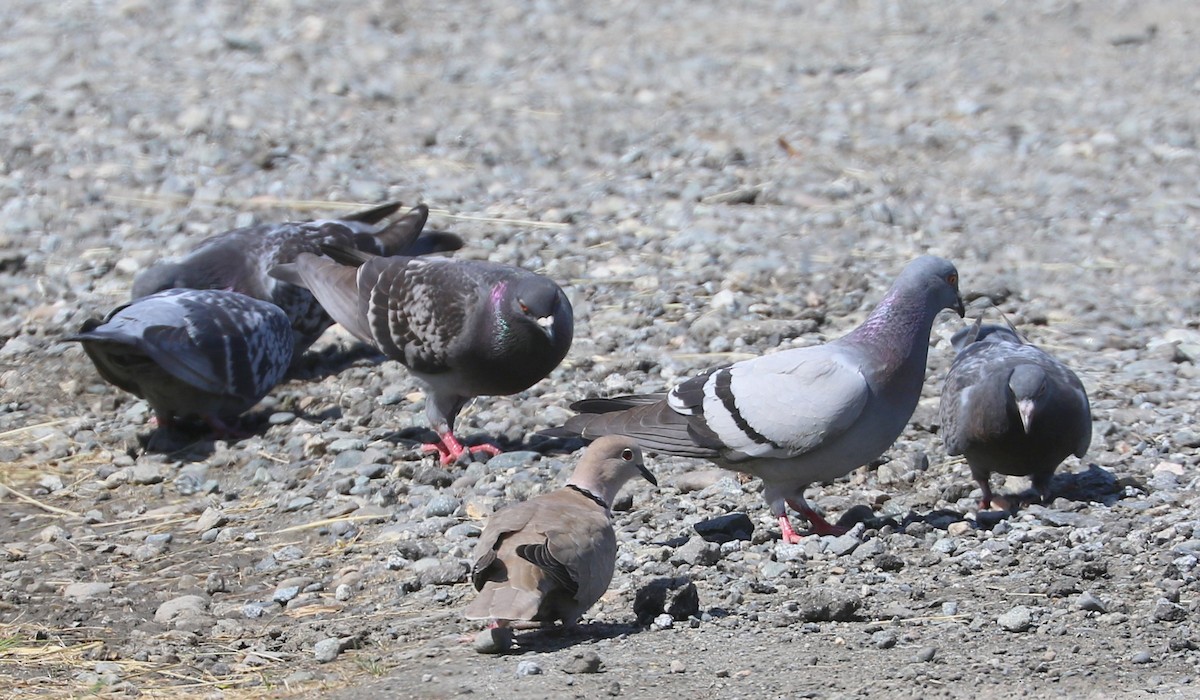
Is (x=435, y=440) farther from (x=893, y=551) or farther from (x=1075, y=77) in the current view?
(x=1075, y=77)

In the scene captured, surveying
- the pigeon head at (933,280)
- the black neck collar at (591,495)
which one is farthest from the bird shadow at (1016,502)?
the black neck collar at (591,495)

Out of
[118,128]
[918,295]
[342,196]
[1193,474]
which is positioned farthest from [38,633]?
Answer: [118,128]

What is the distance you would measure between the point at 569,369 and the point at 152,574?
265 cm

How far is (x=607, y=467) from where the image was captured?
5512 mm

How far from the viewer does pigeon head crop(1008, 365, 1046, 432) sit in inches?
235

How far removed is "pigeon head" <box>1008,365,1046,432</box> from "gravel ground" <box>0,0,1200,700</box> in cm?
42

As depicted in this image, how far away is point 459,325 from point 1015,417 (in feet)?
8.53

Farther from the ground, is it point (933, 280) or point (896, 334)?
point (933, 280)

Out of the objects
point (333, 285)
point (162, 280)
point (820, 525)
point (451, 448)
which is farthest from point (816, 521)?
point (162, 280)

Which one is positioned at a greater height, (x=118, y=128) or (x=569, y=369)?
(x=118, y=128)

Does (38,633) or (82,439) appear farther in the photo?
(82,439)

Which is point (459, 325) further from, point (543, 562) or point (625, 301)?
point (543, 562)

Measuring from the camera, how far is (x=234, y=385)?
767 centimetres

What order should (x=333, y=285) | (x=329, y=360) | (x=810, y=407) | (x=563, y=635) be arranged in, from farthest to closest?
(x=329, y=360)
(x=333, y=285)
(x=810, y=407)
(x=563, y=635)
